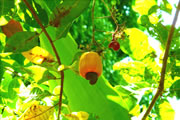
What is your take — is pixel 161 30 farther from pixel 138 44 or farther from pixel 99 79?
pixel 99 79

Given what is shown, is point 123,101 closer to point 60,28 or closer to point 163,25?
point 163,25

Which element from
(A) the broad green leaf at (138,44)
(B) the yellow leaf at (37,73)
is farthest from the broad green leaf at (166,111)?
(B) the yellow leaf at (37,73)

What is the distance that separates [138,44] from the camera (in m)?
0.79

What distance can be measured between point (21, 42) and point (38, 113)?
0.52 feet

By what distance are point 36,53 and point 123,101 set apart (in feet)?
1.22

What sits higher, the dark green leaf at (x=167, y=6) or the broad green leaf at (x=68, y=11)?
the dark green leaf at (x=167, y=6)

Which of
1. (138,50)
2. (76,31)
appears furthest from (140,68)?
(76,31)

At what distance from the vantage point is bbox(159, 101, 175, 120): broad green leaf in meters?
0.72

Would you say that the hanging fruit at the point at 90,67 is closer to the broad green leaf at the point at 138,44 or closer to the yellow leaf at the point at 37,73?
the yellow leaf at the point at 37,73

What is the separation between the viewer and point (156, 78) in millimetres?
774

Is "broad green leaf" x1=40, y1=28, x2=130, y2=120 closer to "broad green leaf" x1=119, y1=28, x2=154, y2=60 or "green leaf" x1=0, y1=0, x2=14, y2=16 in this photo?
"broad green leaf" x1=119, y1=28, x2=154, y2=60

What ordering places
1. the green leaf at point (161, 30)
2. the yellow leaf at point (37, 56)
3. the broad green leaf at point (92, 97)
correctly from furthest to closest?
the broad green leaf at point (92, 97)
the green leaf at point (161, 30)
the yellow leaf at point (37, 56)

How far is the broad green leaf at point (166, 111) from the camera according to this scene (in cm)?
72

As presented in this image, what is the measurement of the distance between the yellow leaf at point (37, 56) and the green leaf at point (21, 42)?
0.7 inches
